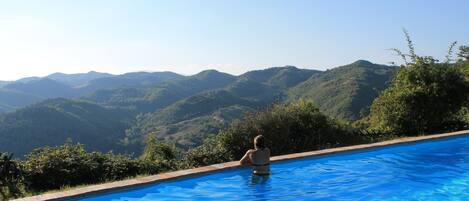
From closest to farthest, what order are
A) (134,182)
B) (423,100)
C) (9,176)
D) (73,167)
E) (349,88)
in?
(9,176) → (134,182) → (73,167) → (423,100) → (349,88)

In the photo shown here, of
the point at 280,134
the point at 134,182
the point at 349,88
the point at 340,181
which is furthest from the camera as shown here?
the point at 349,88

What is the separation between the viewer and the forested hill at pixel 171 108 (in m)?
86.4

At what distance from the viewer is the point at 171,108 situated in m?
125

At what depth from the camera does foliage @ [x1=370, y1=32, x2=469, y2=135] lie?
13531mm

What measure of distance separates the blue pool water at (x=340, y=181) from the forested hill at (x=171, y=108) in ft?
137

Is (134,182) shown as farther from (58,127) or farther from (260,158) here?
(58,127)

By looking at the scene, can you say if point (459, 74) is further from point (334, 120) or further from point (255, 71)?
point (255, 71)

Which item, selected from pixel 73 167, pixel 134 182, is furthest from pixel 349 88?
pixel 134 182

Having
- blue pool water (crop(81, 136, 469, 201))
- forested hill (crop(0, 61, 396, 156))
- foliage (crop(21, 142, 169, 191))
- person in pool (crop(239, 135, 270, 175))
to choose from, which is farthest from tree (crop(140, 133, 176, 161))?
forested hill (crop(0, 61, 396, 156))

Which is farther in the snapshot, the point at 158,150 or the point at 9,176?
the point at 158,150

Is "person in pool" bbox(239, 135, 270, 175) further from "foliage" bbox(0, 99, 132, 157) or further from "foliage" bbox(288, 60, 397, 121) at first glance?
"foliage" bbox(0, 99, 132, 157)

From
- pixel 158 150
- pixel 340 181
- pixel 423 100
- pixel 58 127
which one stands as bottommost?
pixel 340 181

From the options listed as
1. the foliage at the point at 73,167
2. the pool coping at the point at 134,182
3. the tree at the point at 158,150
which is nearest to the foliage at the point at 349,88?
the tree at the point at 158,150

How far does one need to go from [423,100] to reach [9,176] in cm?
1053
